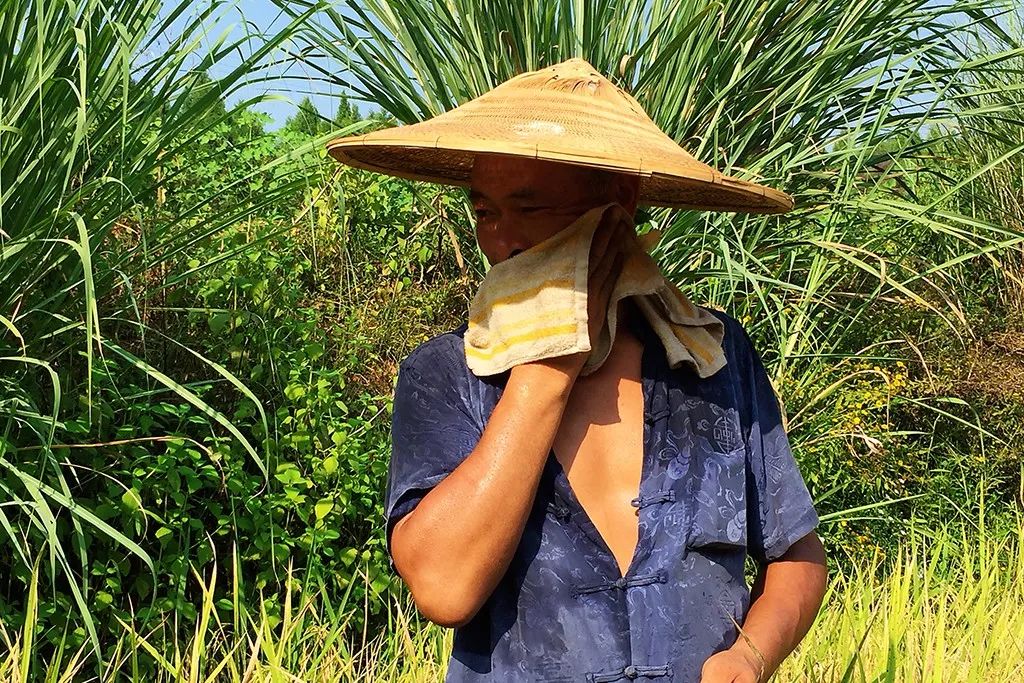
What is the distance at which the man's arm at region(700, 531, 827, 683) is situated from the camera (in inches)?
60.1

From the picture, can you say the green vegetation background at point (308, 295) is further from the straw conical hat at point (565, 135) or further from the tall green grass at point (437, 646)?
the straw conical hat at point (565, 135)

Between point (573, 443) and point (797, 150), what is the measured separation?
2316 millimetres

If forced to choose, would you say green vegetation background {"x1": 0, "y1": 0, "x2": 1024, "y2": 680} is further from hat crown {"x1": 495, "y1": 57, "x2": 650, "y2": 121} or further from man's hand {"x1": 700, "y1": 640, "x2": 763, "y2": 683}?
man's hand {"x1": 700, "y1": 640, "x2": 763, "y2": 683}

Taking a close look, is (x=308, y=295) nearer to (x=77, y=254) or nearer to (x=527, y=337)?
(x=77, y=254)

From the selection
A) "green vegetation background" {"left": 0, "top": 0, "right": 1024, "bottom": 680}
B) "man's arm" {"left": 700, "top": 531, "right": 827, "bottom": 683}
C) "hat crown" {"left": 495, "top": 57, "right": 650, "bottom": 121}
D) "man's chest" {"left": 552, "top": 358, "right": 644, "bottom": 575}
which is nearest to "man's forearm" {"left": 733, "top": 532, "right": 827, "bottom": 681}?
"man's arm" {"left": 700, "top": 531, "right": 827, "bottom": 683}

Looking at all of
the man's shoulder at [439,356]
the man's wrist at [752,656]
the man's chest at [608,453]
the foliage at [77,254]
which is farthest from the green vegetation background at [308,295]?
the man's wrist at [752,656]

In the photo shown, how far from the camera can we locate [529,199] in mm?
1608

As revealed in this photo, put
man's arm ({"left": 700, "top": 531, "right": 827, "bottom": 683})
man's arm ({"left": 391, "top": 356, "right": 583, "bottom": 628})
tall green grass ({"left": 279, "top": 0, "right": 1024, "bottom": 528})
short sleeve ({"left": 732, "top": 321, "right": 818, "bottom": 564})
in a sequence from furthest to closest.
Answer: tall green grass ({"left": 279, "top": 0, "right": 1024, "bottom": 528})
short sleeve ({"left": 732, "top": 321, "right": 818, "bottom": 564})
man's arm ({"left": 700, "top": 531, "right": 827, "bottom": 683})
man's arm ({"left": 391, "top": 356, "right": 583, "bottom": 628})

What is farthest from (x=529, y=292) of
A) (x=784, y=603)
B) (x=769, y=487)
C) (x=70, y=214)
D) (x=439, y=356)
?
(x=70, y=214)

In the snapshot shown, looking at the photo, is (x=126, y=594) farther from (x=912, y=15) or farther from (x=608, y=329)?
(x=912, y=15)

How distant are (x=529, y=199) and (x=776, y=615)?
65 cm

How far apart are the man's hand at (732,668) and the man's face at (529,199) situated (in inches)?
23.2

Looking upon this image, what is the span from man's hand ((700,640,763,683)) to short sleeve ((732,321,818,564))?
17 centimetres

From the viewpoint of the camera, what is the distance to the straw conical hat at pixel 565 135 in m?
1.52
